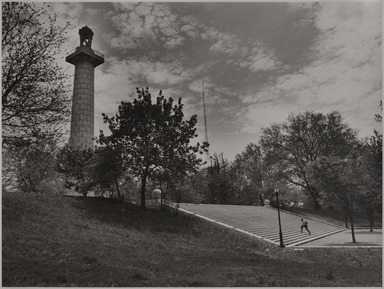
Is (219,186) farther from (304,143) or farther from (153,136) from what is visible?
(153,136)

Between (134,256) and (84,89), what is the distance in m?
29.8

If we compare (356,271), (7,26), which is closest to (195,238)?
(356,271)

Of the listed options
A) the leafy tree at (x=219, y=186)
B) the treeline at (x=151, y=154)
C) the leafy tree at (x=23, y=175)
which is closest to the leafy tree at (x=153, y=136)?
the treeline at (x=151, y=154)

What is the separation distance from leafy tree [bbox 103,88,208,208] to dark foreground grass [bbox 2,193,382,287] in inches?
161

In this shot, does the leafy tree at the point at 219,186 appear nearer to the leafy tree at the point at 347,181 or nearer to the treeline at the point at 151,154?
the treeline at the point at 151,154

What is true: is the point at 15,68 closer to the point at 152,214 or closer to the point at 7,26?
the point at 7,26

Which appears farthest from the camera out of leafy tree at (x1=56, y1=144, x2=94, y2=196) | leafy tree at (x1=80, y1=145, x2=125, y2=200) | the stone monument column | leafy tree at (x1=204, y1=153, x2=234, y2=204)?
leafy tree at (x1=204, y1=153, x2=234, y2=204)

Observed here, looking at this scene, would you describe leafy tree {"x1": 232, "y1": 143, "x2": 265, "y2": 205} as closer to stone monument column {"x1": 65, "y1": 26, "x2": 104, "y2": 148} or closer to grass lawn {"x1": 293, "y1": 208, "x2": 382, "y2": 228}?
grass lawn {"x1": 293, "y1": 208, "x2": 382, "y2": 228}

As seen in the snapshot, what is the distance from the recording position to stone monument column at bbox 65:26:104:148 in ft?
112

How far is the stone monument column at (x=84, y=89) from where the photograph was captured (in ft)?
112

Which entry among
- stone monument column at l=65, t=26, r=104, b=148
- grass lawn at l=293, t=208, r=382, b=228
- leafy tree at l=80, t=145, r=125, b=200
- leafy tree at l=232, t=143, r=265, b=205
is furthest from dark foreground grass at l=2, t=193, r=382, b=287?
leafy tree at l=232, t=143, r=265, b=205

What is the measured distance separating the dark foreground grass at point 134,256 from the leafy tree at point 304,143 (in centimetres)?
2923

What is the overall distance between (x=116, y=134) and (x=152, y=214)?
6.82m

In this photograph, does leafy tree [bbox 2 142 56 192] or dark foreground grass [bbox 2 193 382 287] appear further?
leafy tree [bbox 2 142 56 192]
